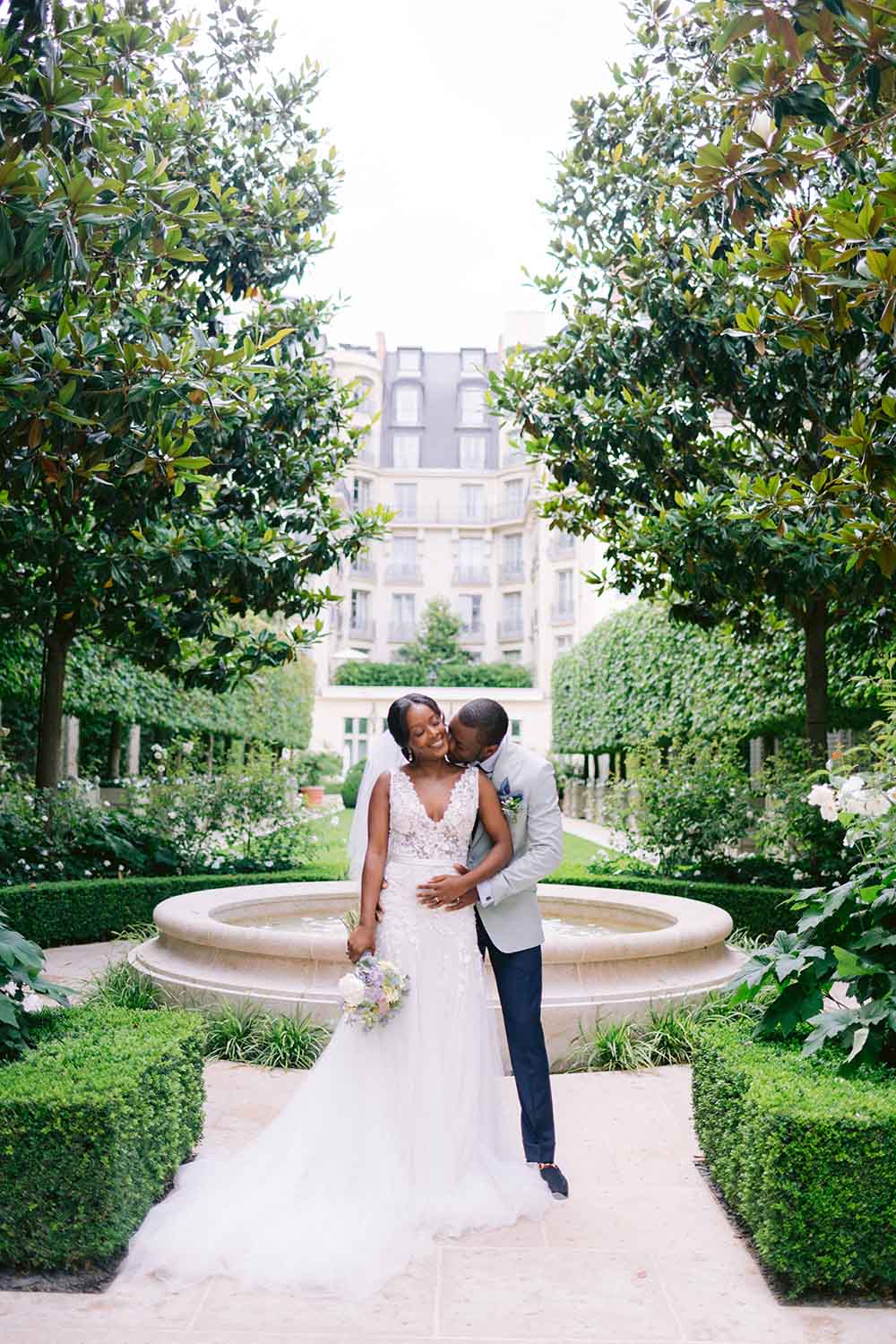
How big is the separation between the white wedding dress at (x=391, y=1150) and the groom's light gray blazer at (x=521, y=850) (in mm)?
121

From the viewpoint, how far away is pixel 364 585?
52000 millimetres

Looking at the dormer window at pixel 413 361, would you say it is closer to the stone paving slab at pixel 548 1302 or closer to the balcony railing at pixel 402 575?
the balcony railing at pixel 402 575

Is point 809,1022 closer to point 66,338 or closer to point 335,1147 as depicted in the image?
point 335,1147

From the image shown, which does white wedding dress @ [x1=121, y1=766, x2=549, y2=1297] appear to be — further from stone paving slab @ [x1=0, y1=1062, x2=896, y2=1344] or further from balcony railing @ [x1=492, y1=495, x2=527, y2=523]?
balcony railing @ [x1=492, y1=495, x2=527, y2=523]

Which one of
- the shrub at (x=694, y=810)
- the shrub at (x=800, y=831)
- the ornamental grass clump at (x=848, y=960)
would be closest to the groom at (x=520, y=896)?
the ornamental grass clump at (x=848, y=960)

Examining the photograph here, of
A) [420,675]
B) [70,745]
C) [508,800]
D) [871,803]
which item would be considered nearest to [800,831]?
[871,803]

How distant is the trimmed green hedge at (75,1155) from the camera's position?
11.0ft

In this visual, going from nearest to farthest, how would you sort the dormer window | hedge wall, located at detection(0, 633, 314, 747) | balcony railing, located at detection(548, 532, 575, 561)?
1. hedge wall, located at detection(0, 633, 314, 747)
2. balcony railing, located at detection(548, 532, 575, 561)
3. the dormer window

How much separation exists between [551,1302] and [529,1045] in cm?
100

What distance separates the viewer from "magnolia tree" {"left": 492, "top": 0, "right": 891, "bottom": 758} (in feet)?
29.0

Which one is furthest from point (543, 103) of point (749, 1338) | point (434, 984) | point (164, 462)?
point (749, 1338)

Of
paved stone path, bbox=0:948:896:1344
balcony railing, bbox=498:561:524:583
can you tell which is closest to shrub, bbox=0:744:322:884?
paved stone path, bbox=0:948:896:1344

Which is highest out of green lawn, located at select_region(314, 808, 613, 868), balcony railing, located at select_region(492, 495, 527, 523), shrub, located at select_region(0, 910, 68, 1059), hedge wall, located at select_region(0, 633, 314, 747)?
balcony railing, located at select_region(492, 495, 527, 523)

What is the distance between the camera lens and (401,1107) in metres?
3.99
